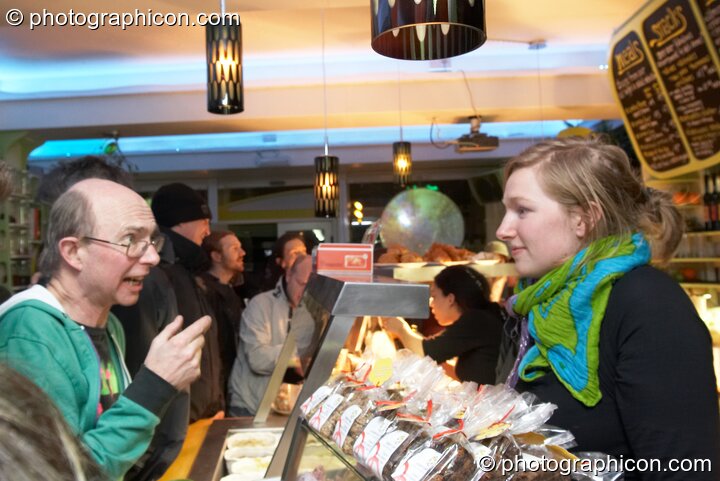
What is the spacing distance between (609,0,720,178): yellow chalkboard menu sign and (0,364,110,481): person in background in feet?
13.7

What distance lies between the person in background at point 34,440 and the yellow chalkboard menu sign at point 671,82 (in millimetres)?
4171

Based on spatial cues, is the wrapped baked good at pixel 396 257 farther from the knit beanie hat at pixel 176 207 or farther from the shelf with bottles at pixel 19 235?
the shelf with bottles at pixel 19 235

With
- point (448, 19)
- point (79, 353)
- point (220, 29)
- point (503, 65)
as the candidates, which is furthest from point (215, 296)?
point (503, 65)

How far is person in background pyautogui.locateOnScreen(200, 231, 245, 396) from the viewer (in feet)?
14.5

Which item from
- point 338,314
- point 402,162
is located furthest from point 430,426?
point 402,162

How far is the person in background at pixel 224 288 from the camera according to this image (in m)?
4.41

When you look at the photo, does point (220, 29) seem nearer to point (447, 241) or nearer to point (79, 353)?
point (79, 353)

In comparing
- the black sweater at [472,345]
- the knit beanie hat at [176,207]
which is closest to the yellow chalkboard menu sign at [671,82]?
the black sweater at [472,345]

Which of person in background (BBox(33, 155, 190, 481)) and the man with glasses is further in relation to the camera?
person in background (BBox(33, 155, 190, 481))

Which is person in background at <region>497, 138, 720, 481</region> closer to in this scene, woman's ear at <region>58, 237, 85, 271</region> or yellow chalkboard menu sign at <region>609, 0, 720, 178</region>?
woman's ear at <region>58, 237, 85, 271</region>

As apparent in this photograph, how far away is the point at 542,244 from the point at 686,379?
0.42m

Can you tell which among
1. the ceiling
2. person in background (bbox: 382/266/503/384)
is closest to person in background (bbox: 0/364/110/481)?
person in background (bbox: 382/266/503/384)

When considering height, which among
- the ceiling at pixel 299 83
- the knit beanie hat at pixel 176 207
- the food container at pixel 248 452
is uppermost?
the ceiling at pixel 299 83

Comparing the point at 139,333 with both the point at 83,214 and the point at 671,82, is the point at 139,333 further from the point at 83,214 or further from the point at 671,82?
the point at 671,82
